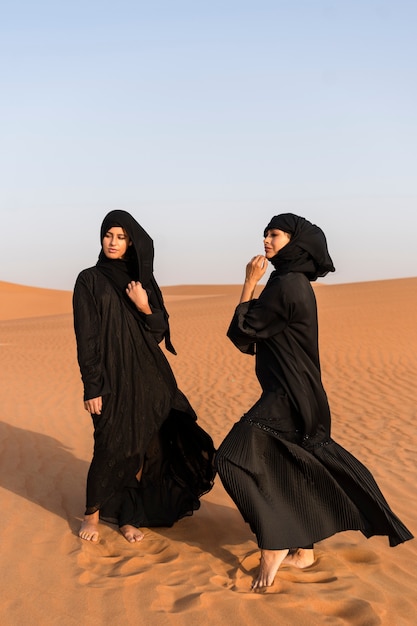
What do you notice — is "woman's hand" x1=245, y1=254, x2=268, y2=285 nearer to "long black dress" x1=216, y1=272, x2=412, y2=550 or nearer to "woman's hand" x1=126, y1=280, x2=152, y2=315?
"long black dress" x1=216, y1=272, x2=412, y2=550

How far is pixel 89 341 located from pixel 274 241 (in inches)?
54.5

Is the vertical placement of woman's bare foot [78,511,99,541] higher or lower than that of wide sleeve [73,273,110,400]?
lower

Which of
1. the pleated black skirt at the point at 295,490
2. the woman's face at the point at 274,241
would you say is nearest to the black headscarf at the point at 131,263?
the woman's face at the point at 274,241

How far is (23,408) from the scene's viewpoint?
11.6 m

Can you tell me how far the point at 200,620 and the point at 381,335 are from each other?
16149 mm

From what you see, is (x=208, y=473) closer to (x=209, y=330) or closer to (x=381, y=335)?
(x=381, y=335)

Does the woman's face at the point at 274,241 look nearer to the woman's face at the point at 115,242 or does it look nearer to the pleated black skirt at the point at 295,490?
the pleated black skirt at the point at 295,490

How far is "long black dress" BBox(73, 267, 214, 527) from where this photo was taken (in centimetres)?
485

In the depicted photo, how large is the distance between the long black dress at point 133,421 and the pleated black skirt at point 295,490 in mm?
958

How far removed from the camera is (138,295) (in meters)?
4.87

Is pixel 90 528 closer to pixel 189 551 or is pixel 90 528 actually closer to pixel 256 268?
pixel 189 551

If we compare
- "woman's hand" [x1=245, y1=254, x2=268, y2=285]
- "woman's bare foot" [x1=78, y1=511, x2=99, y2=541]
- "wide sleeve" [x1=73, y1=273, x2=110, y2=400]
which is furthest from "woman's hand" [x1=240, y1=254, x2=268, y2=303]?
"woman's bare foot" [x1=78, y1=511, x2=99, y2=541]

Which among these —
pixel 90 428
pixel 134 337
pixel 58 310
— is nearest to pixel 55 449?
pixel 90 428

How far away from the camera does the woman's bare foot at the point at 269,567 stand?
4.08 metres
